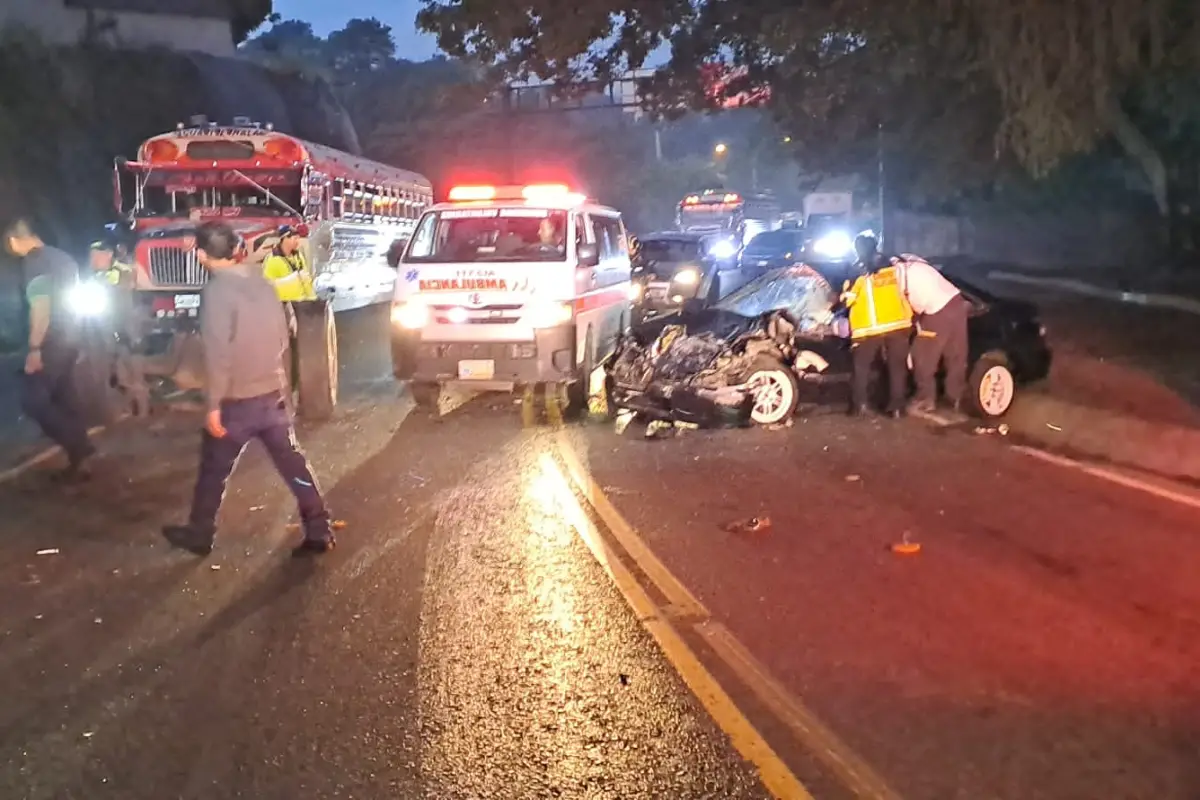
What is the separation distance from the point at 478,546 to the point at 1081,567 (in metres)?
3.55

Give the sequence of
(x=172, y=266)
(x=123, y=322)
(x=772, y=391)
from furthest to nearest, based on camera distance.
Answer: (x=172, y=266) → (x=123, y=322) → (x=772, y=391)

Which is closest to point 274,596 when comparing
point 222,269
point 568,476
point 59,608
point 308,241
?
point 59,608

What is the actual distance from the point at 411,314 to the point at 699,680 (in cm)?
780

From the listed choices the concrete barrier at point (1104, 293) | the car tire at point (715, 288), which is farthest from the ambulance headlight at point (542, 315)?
the concrete barrier at point (1104, 293)

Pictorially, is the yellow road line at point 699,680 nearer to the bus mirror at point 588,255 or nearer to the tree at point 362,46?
the bus mirror at point 588,255

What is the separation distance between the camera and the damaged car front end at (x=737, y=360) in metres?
12.5

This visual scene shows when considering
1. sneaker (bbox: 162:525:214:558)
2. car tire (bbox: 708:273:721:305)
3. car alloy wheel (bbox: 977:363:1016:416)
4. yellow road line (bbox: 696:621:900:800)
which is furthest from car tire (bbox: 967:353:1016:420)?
car tire (bbox: 708:273:721:305)

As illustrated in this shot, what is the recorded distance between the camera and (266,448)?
7.92m

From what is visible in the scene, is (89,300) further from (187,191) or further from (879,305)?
(879,305)

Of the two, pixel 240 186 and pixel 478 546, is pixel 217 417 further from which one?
pixel 240 186

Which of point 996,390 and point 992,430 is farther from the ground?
point 996,390

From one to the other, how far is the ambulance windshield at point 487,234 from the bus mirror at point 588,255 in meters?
0.18

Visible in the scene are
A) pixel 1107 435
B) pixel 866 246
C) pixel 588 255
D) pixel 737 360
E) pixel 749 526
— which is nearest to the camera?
pixel 749 526

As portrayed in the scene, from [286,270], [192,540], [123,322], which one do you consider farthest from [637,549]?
[123,322]
